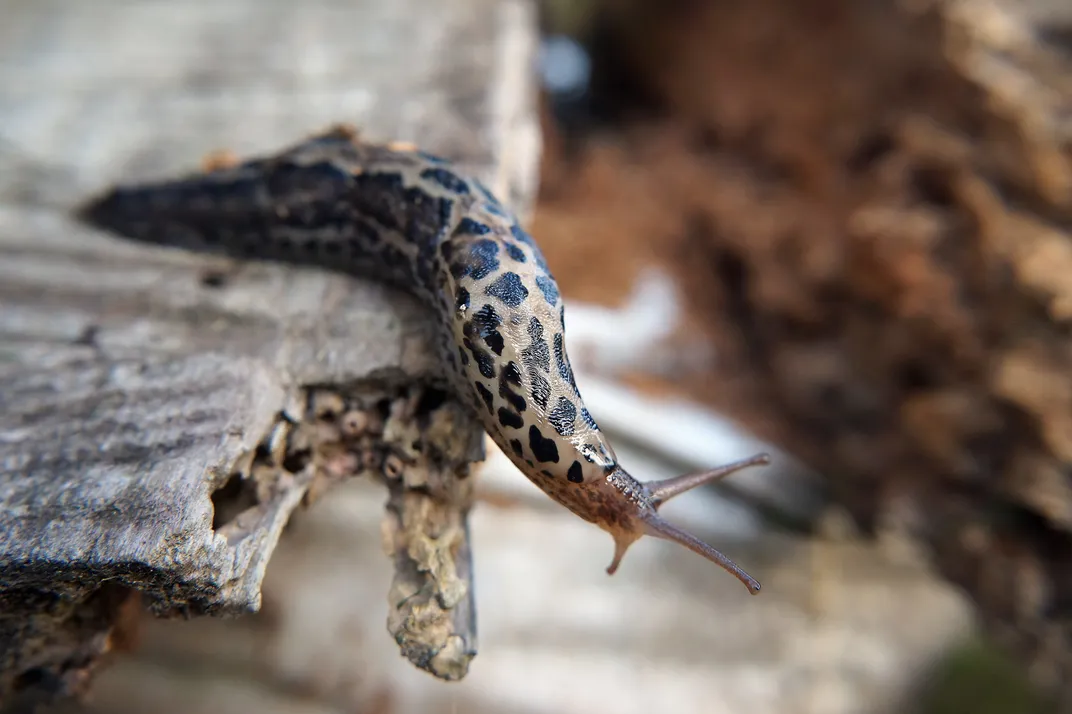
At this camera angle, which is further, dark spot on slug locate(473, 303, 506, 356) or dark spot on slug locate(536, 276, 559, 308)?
dark spot on slug locate(536, 276, 559, 308)

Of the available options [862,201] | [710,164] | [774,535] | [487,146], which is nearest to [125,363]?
[487,146]

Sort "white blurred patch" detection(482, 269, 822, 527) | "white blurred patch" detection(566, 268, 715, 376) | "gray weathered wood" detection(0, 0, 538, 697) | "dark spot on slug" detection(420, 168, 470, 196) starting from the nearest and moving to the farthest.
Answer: "gray weathered wood" detection(0, 0, 538, 697), "dark spot on slug" detection(420, 168, 470, 196), "white blurred patch" detection(482, 269, 822, 527), "white blurred patch" detection(566, 268, 715, 376)

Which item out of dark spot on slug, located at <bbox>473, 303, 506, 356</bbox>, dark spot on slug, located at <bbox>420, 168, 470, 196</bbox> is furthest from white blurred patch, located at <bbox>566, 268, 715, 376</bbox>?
dark spot on slug, located at <bbox>473, 303, 506, 356</bbox>

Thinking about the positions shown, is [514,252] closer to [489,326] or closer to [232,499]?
[489,326]

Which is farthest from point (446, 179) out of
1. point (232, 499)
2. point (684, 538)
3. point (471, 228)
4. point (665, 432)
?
point (665, 432)

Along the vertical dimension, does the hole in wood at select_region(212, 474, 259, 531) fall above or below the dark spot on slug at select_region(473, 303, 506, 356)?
below

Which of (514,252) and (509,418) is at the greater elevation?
(514,252)

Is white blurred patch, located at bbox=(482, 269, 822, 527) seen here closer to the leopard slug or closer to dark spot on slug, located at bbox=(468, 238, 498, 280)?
the leopard slug

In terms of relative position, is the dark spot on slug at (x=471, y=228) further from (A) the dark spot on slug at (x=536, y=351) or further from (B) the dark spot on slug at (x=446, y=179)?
(A) the dark spot on slug at (x=536, y=351)

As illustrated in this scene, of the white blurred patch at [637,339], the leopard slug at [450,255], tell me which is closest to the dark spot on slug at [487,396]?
the leopard slug at [450,255]
